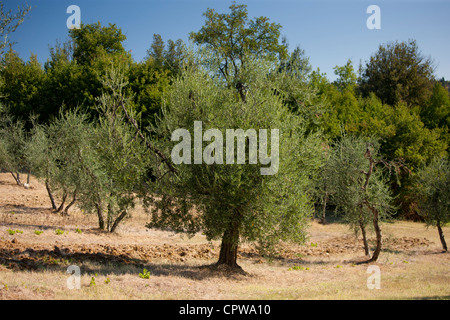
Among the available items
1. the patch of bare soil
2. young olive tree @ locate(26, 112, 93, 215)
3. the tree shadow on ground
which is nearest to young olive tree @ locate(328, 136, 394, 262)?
the patch of bare soil

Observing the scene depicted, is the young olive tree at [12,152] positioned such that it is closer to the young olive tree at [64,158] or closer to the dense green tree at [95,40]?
the young olive tree at [64,158]

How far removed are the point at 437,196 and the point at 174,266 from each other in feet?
55.4

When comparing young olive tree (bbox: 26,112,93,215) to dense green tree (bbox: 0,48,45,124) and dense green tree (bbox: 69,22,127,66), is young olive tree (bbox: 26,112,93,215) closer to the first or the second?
dense green tree (bbox: 0,48,45,124)

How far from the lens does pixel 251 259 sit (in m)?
18.8

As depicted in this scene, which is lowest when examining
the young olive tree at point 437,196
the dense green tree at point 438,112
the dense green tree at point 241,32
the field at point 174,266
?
the field at point 174,266

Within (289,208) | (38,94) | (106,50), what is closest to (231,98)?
(289,208)

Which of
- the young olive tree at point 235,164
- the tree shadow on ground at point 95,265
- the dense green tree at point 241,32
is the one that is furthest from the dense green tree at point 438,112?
the tree shadow on ground at point 95,265

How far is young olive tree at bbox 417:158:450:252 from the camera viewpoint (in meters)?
22.9

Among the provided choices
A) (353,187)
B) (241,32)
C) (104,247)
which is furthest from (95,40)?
(353,187)

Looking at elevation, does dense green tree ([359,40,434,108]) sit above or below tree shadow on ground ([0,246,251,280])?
above

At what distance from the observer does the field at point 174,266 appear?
10727mm

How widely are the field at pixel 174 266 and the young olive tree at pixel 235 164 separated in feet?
5.01

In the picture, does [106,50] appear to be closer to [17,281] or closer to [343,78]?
[343,78]

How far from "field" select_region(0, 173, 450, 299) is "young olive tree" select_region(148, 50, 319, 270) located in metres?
1.53
